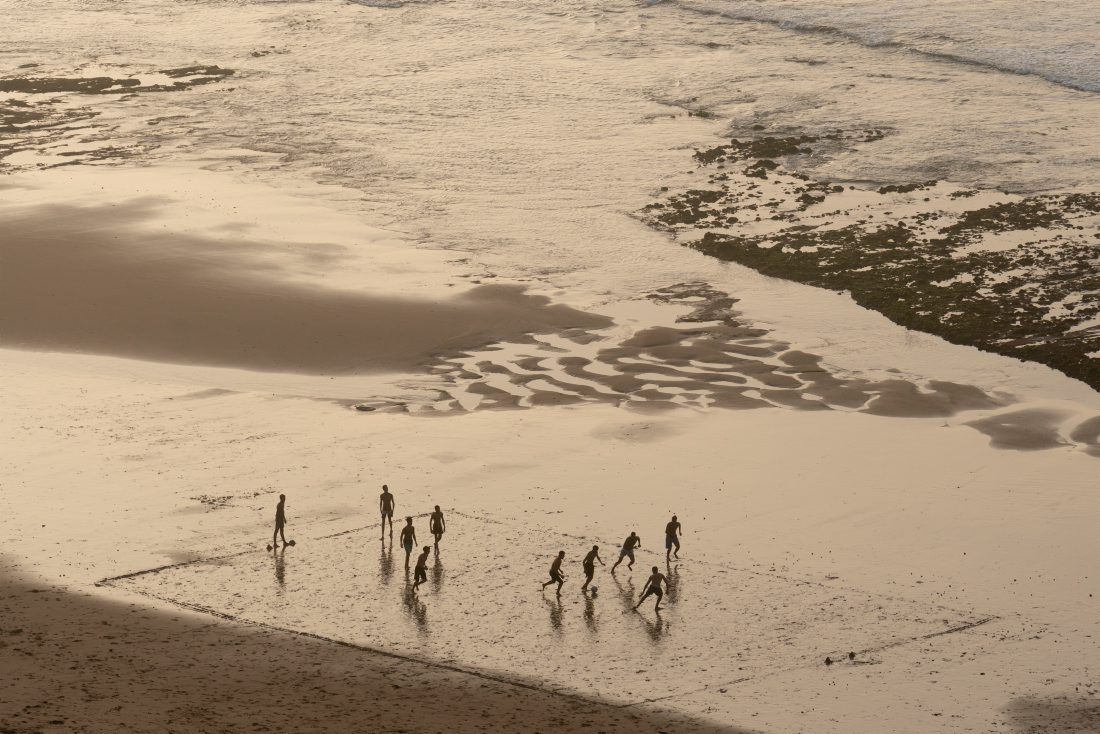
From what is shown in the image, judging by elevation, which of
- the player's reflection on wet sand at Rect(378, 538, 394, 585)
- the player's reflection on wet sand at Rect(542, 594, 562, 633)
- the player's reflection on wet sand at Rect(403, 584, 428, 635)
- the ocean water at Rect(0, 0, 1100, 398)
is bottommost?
the player's reflection on wet sand at Rect(542, 594, 562, 633)

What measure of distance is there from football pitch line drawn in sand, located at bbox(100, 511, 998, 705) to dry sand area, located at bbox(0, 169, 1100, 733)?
66mm

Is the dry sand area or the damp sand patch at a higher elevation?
the damp sand patch

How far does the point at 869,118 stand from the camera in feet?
179

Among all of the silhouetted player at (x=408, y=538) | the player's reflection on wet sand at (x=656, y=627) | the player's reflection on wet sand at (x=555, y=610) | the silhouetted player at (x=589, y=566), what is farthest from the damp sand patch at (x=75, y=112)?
the player's reflection on wet sand at (x=656, y=627)

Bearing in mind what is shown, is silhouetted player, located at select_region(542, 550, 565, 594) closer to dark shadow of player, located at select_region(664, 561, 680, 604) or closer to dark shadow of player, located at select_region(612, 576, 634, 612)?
dark shadow of player, located at select_region(612, 576, 634, 612)

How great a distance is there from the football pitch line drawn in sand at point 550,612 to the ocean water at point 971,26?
1626 inches

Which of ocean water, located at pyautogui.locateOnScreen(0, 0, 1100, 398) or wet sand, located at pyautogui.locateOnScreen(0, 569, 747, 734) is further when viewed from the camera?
ocean water, located at pyautogui.locateOnScreen(0, 0, 1100, 398)

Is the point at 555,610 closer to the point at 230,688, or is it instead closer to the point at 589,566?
the point at 589,566

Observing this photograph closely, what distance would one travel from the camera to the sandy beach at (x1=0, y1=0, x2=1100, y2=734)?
19719 millimetres

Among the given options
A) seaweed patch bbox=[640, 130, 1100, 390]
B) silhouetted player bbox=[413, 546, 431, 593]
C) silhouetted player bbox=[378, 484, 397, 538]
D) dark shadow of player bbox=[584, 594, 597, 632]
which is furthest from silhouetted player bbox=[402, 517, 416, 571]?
seaweed patch bbox=[640, 130, 1100, 390]

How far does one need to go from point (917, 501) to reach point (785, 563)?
402 cm

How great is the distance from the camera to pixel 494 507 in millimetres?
25750

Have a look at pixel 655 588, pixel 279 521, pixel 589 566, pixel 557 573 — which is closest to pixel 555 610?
pixel 557 573

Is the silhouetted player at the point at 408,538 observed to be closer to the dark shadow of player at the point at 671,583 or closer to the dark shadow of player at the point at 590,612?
the dark shadow of player at the point at 590,612
